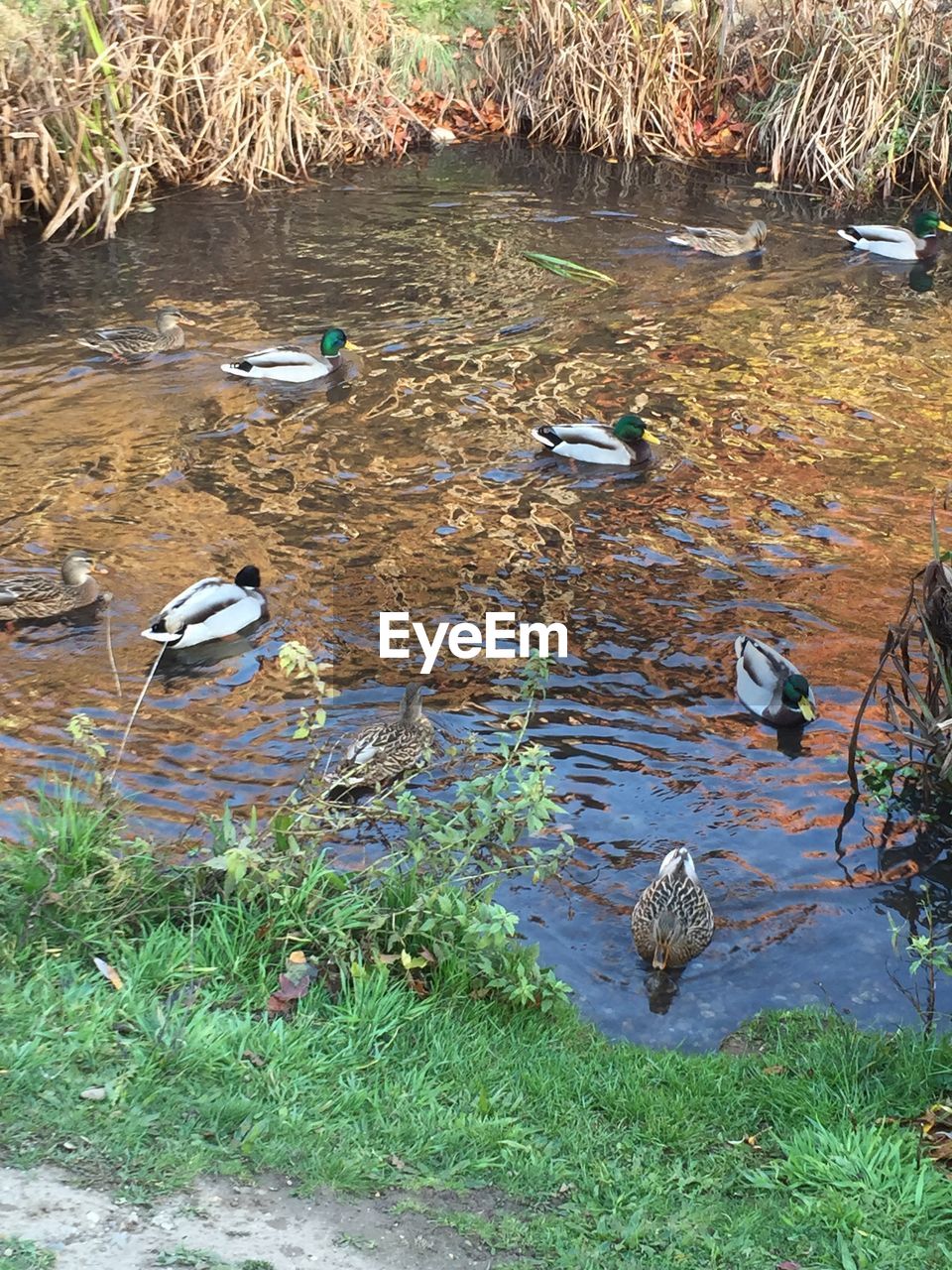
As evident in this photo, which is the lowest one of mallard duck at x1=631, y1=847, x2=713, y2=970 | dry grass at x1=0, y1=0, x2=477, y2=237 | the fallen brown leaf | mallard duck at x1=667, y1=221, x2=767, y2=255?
mallard duck at x1=631, y1=847, x2=713, y2=970

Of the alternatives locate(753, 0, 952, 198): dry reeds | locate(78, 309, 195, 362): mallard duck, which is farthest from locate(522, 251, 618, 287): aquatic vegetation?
locate(753, 0, 952, 198): dry reeds

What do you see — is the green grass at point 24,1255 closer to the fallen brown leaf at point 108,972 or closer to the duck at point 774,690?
the fallen brown leaf at point 108,972

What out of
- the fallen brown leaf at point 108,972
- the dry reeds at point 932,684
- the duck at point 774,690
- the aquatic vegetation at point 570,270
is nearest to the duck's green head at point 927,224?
the aquatic vegetation at point 570,270

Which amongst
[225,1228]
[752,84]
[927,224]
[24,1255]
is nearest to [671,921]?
[225,1228]

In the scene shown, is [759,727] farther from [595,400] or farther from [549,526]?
[595,400]

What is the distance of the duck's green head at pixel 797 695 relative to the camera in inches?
288

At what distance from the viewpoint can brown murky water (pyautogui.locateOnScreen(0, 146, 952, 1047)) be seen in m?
6.49

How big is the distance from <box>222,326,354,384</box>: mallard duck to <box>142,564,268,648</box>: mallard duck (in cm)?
361

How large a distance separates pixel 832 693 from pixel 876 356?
538 centimetres

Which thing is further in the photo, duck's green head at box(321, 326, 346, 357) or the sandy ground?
duck's green head at box(321, 326, 346, 357)

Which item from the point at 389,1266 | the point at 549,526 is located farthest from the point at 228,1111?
the point at 549,526
